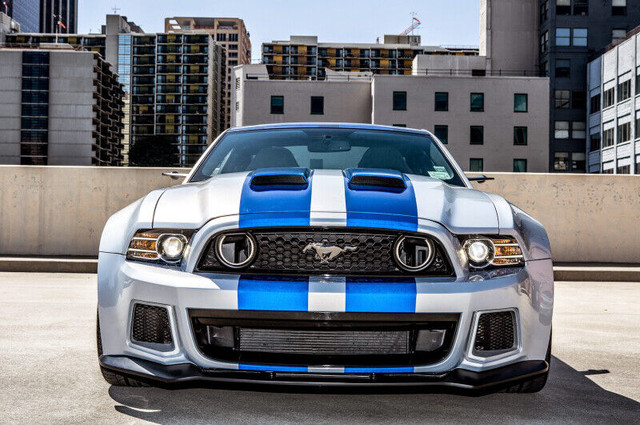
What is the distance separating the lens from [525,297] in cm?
297

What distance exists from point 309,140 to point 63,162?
112m

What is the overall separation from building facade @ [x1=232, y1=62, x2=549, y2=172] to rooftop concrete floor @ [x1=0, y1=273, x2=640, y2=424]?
55.7 meters

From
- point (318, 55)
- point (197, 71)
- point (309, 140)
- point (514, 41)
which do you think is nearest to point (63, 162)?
point (197, 71)

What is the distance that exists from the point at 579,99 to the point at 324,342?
6964 cm

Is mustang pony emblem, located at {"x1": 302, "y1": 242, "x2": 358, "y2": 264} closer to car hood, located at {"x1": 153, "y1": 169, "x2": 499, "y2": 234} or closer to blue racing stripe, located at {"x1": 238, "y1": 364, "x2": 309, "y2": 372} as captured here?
car hood, located at {"x1": 153, "y1": 169, "x2": 499, "y2": 234}

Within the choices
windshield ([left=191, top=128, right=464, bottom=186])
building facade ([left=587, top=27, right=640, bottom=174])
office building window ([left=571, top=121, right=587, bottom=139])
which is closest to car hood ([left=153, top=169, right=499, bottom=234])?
windshield ([left=191, top=128, right=464, bottom=186])

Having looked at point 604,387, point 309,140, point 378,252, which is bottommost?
point 604,387

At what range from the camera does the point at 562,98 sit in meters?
67.4

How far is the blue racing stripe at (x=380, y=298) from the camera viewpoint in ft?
9.04

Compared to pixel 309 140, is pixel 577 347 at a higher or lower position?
lower

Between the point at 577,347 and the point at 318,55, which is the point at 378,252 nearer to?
the point at 577,347

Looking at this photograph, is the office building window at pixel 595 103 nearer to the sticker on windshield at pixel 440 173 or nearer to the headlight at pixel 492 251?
the sticker on windshield at pixel 440 173

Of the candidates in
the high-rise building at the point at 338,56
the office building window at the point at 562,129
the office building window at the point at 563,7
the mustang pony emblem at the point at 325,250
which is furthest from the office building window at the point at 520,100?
the high-rise building at the point at 338,56

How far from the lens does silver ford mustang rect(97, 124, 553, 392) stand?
278 cm
